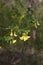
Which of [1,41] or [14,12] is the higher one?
[14,12]

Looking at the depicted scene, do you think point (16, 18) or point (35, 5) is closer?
point (16, 18)

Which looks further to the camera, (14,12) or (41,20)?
(41,20)

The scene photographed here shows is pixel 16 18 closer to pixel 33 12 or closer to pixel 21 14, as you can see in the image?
pixel 21 14

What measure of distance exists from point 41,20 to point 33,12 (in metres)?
0.18

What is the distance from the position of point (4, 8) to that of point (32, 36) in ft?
1.87

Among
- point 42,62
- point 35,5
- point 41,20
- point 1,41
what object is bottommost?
point 42,62

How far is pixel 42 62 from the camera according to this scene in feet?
10.6

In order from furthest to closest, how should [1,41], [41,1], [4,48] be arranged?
1. [41,1]
2. [4,48]
3. [1,41]

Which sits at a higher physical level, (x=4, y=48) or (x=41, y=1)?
(x=41, y=1)

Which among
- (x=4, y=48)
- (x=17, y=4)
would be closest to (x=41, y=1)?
(x=17, y=4)

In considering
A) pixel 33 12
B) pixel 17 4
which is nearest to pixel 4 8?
pixel 17 4

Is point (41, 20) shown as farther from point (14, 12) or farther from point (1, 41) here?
point (1, 41)

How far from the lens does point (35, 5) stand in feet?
11.5

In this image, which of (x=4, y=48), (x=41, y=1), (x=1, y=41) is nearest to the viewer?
(x=1, y=41)
